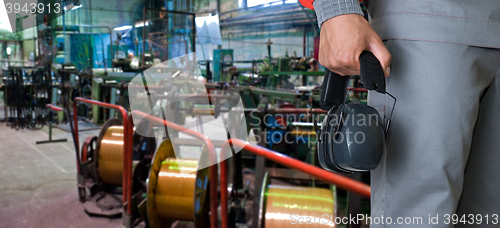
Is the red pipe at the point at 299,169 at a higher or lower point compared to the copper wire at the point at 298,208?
higher

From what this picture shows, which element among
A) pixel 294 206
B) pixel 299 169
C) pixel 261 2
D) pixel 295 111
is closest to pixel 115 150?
pixel 295 111

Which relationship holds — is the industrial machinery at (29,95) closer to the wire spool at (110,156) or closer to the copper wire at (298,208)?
the wire spool at (110,156)

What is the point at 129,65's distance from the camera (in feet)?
26.0

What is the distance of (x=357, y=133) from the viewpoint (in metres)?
0.74

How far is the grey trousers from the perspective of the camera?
73 cm

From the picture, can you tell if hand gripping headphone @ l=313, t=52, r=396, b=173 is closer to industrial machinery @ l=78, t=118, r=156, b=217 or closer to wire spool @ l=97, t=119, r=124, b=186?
industrial machinery @ l=78, t=118, r=156, b=217

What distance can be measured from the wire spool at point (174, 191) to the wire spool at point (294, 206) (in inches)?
26.4

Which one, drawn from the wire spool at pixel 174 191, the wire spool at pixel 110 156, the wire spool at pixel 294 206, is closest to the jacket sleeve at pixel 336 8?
the wire spool at pixel 294 206

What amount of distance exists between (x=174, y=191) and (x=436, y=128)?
2.33 m

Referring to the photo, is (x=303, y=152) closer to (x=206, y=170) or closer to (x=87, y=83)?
(x=206, y=170)

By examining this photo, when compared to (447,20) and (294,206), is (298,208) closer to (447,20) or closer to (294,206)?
(294,206)

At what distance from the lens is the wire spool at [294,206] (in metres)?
2.04

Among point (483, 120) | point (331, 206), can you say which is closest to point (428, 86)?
point (483, 120)

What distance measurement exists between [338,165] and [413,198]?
0.59ft
